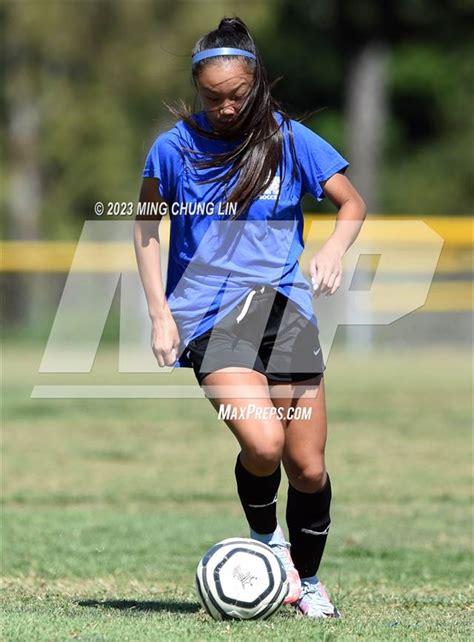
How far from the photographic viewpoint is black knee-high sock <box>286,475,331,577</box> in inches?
186

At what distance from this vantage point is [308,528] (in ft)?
15.6

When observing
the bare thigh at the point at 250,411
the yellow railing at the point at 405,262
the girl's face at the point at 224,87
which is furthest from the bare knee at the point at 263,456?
the yellow railing at the point at 405,262

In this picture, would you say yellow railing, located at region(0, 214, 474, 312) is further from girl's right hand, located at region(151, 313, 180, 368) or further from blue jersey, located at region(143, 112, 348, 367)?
girl's right hand, located at region(151, 313, 180, 368)

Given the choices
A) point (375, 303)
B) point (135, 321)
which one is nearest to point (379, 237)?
point (375, 303)

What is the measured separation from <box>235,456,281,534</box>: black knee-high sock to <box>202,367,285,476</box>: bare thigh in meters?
0.18

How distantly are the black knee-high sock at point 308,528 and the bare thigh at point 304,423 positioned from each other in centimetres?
19

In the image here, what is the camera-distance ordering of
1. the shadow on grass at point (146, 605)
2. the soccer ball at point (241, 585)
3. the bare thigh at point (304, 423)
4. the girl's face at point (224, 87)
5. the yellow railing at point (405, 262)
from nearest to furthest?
1. the soccer ball at point (241, 585)
2. the girl's face at point (224, 87)
3. the bare thigh at point (304, 423)
4. the shadow on grass at point (146, 605)
5. the yellow railing at point (405, 262)

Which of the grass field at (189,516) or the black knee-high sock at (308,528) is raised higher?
the black knee-high sock at (308,528)

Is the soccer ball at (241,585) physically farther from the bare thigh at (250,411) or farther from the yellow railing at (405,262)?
the yellow railing at (405,262)

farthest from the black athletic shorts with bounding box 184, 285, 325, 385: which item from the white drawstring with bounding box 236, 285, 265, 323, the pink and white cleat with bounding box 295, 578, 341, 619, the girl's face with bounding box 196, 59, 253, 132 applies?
the pink and white cleat with bounding box 295, 578, 341, 619

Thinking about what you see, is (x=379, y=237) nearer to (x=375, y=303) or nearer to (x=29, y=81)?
(x=375, y=303)

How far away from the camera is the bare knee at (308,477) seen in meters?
4.59

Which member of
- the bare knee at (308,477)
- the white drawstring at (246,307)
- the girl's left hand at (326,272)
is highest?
the girl's left hand at (326,272)

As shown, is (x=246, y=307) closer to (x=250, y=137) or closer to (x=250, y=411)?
(x=250, y=411)
